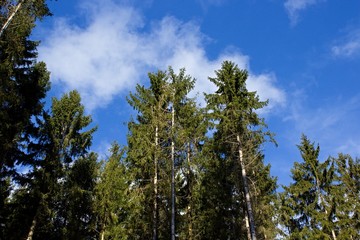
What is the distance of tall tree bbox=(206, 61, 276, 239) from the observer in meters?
17.5

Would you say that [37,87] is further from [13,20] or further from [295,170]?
[295,170]

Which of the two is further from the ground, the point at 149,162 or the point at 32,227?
the point at 149,162

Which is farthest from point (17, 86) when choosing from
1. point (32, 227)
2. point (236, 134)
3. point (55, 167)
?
point (236, 134)

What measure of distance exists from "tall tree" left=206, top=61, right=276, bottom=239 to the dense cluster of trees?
0.21 feet

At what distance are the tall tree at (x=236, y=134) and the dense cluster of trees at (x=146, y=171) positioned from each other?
7 centimetres

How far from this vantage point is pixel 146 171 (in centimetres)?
1878

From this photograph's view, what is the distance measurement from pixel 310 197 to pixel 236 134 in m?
11.2

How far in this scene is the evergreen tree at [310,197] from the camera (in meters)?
22.1

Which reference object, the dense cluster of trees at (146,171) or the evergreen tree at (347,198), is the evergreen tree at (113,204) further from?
Result: the evergreen tree at (347,198)

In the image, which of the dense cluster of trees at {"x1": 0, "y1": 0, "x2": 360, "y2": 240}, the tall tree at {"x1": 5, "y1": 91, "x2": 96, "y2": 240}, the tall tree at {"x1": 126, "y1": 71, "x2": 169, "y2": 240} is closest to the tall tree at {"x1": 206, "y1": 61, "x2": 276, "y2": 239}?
the dense cluster of trees at {"x1": 0, "y1": 0, "x2": 360, "y2": 240}

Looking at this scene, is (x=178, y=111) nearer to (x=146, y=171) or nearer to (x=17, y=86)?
(x=146, y=171)

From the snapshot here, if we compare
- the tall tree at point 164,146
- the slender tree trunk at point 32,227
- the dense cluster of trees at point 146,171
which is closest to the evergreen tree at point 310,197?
the dense cluster of trees at point 146,171

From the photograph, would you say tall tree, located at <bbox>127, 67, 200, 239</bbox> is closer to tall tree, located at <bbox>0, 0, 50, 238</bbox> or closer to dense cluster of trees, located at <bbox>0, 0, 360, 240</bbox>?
dense cluster of trees, located at <bbox>0, 0, 360, 240</bbox>

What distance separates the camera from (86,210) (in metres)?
20.2
